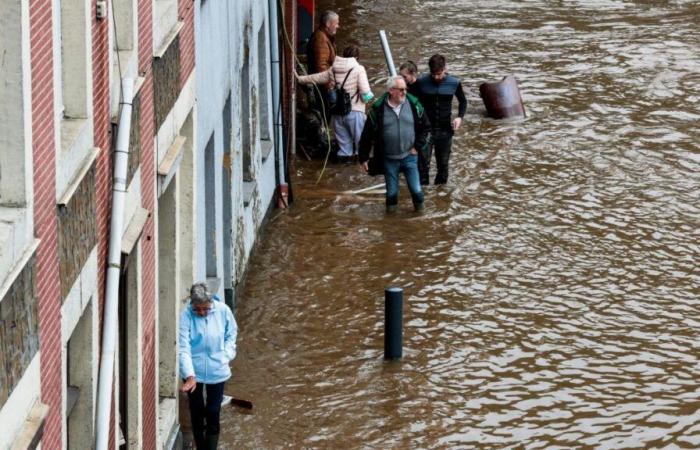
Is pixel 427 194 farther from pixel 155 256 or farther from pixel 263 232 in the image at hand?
pixel 155 256

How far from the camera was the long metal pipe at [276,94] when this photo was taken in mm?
20141

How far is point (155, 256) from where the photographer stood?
1166cm

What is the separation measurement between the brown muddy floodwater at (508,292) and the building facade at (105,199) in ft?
3.79

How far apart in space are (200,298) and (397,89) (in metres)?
7.53

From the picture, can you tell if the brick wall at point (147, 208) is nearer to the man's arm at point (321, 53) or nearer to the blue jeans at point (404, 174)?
the blue jeans at point (404, 174)

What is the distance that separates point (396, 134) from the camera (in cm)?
1917

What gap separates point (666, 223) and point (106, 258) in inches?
428

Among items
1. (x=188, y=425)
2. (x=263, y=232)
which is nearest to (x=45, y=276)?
(x=188, y=425)

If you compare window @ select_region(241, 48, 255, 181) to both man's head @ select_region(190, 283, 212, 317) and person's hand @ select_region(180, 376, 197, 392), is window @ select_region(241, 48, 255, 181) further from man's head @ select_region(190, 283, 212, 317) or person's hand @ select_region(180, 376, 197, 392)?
person's hand @ select_region(180, 376, 197, 392)

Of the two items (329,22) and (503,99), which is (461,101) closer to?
(329,22)

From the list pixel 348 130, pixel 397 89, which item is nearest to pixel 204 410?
pixel 397 89

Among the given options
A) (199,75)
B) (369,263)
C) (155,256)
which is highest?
(199,75)

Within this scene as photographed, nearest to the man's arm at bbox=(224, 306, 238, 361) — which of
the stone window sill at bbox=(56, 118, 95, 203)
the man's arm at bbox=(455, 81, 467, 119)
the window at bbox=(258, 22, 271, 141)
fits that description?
the stone window sill at bbox=(56, 118, 95, 203)

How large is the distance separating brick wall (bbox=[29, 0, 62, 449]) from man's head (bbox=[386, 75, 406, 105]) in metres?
10.8
